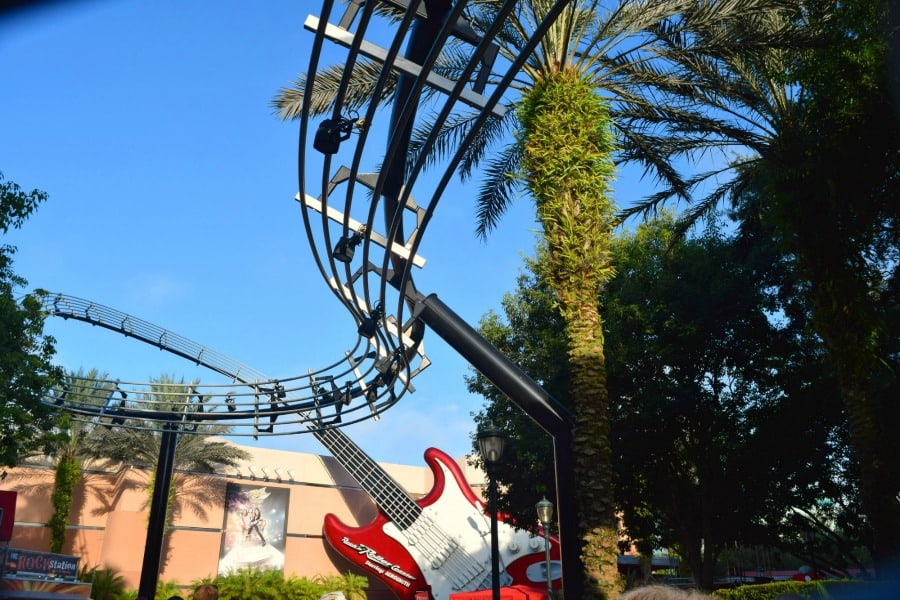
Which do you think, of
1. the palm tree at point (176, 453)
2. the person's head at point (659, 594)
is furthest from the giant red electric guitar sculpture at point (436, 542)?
the person's head at point (659, 594)

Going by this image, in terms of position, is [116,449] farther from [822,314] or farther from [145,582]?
[822,314]

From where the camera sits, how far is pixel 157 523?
15969mm

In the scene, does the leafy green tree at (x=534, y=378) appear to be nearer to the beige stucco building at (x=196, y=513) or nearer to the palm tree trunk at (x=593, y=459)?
the palm tree trunk at (x=593, y=459)

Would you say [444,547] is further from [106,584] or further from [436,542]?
[106,584]

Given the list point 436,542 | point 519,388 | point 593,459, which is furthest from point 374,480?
point 593,459

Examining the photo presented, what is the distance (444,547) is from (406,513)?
5.50 feet

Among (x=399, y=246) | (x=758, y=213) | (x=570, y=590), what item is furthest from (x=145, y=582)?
(x=758, y=213)

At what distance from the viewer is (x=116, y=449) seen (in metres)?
25.0

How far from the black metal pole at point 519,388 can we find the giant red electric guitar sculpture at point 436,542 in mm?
12962

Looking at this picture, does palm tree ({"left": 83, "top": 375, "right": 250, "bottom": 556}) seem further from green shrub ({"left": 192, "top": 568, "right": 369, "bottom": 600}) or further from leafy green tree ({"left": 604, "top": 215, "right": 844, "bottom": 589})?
leafy green tree ({"left": 604, "top": 215, "right": 844, "bottom": 589})

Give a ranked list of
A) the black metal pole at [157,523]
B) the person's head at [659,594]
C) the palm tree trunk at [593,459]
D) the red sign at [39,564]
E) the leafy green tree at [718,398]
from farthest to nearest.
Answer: the leafy green tree at [718,398]
the black metal pole at [157,523]
the palm tree trunk at [593,459]
the red sign at [39,564]
the person's head at [659,594]

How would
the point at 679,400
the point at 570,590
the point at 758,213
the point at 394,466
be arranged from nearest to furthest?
the point at 570,590 → the point at 758,213 → the point at 679,400 → the point at 394,466

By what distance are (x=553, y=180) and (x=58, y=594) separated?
799 centimetres

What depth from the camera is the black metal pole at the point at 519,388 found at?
1067 cm
